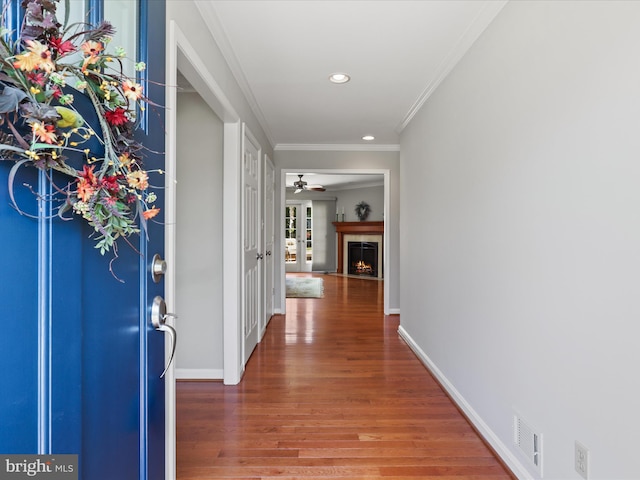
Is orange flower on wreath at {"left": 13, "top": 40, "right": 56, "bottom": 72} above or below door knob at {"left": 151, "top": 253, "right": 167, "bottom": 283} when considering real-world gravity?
above

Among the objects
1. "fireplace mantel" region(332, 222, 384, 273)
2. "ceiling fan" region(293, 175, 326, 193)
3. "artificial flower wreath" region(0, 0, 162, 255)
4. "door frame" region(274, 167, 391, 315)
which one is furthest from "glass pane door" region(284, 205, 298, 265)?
"artificial flower wreath" region(0, 0, 162, 255)

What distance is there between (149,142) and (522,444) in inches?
77.1

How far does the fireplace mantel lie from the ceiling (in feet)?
16.3

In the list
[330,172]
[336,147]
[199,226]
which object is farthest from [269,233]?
[199,226]

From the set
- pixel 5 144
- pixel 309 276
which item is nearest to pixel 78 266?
pixel 5 144

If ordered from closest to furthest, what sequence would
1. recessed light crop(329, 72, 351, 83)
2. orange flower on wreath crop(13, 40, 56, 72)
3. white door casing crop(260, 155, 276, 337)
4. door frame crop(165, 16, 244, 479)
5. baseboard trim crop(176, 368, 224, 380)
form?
orange flower on wreath crop(13, 40, 56, 72)
door frame crop(165, 16, 244, 479)
recessed light crop(329, 72, 351, 83)
baseboard trim crop(176, 368, 224, 380)
white door casing crop(260, 155, 276, 337)

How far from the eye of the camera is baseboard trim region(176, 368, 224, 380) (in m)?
2.76

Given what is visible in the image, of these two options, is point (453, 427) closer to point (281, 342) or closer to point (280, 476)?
point (280, 476)

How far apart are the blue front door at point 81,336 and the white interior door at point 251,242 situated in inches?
69.2

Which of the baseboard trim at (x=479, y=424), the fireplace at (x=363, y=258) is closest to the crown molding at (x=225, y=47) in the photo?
the baseboard trim at (x=479, y=424)

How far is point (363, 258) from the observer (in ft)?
29.1

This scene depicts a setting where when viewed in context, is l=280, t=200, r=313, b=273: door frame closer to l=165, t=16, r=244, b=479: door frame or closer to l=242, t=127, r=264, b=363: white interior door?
l=242, t=127, r=264, b=363: white interior door

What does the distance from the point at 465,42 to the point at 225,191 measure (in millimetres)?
1853

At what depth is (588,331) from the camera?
3.97 ft
